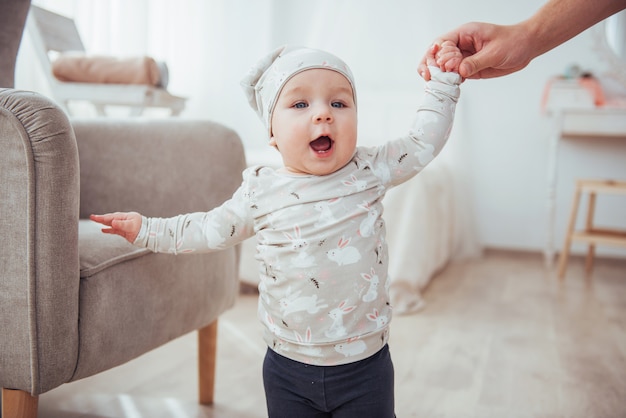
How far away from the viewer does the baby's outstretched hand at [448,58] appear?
2.94ft

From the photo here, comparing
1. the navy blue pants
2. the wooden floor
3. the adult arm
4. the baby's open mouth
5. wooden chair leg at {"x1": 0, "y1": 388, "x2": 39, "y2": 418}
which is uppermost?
the adult arm

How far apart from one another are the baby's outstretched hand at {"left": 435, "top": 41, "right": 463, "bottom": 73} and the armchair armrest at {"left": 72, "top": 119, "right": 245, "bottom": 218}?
0.54 m

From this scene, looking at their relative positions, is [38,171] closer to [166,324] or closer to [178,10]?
[166,324]

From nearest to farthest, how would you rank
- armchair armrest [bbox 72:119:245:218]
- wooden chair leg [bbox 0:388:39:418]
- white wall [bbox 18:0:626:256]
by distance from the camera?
wooden chair leg [bbox 0:388:39:418] < armchair armrest [bbox 72:119:245:218] < white wall [bbox 18:0:626:256]

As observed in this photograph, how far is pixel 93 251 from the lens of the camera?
1.01m

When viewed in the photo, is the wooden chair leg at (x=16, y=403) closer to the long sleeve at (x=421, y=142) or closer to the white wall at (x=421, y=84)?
the long sleeve at (x=421, y=142)

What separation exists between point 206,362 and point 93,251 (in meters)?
0.43

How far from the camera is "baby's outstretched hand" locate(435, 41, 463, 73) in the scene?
0.90m

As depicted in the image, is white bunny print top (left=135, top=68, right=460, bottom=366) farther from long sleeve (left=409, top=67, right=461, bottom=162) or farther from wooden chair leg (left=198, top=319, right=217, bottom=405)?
wooden chair leg (left=198, top=319, right=217, bottom=405)

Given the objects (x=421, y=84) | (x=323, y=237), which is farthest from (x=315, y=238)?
(x=421, y=84)

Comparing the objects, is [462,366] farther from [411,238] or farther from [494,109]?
[494,109]

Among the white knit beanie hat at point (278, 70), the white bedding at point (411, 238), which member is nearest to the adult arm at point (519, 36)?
the white knit beanie hat at point (278, 70)

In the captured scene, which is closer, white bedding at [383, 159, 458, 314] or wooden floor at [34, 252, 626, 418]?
wooden floor at [34, 252, 626, 418]

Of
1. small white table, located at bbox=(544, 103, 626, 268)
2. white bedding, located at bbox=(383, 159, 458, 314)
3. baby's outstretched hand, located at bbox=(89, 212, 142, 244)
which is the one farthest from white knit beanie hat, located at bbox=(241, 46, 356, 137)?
small white table, located at bbox=(544, 103, 626, 268)
